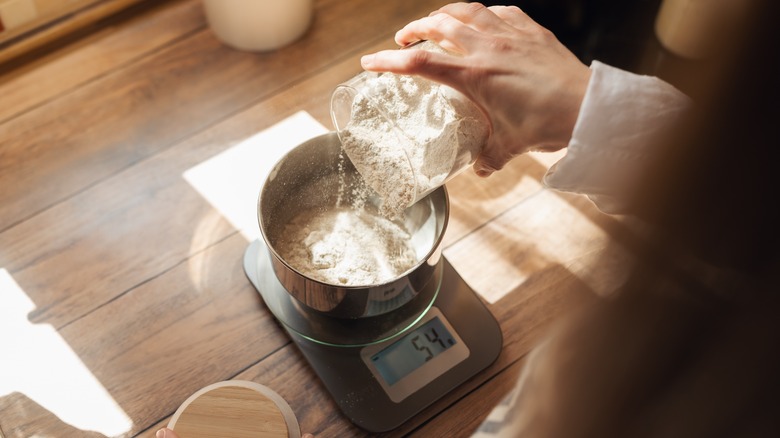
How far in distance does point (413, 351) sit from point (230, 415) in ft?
0.78

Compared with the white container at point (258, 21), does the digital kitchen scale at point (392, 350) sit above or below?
below

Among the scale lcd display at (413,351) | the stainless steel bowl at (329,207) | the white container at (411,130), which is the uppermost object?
the white container at (411,130)

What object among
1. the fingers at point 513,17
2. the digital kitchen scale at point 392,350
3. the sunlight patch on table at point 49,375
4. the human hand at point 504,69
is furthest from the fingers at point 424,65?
the sunlight patch on table at point 49,375

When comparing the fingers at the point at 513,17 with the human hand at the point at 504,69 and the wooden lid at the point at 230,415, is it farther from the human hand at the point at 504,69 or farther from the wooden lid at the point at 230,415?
the wooden lid at the point at 230,415

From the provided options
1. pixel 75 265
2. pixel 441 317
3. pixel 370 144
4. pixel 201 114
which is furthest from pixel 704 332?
pixel 201 114

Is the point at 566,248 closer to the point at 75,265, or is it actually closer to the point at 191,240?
the point at 191,240

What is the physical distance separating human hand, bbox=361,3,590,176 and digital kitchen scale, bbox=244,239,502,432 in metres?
0.28

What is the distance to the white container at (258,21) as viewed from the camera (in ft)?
3.84

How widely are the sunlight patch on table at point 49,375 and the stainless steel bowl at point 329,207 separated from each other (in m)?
0.27

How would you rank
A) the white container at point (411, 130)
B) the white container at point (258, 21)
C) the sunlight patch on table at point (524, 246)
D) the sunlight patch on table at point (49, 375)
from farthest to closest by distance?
the white container at point (258, 21), the sunlight patch on table at point (524, 246), the sunlight patch on table at point (49, 375), the white container at point (411, 130)

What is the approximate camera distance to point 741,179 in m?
0.18

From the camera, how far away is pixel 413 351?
2.91 feet

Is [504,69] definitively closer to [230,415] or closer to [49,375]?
[230,415]

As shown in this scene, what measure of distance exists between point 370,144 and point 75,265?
48cm
